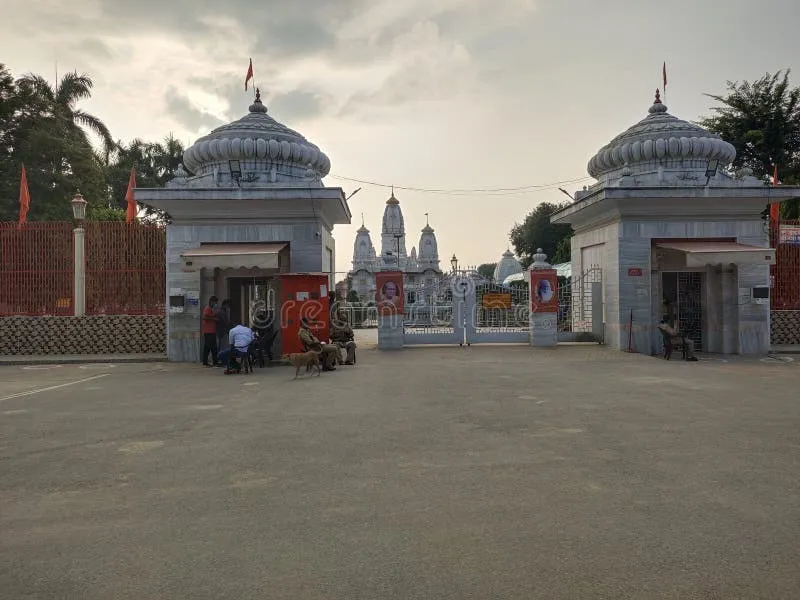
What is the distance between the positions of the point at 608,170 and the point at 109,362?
44.9ft

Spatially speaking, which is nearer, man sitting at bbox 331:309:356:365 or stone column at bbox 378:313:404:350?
man sitting at bbox 331:309:356:365

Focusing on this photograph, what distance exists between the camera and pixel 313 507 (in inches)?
162

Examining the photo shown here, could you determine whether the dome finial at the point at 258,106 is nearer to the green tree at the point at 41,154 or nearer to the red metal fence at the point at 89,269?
the red metal fence at the point at 89,269

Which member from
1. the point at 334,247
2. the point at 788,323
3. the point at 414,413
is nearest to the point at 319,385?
the point at 414,413

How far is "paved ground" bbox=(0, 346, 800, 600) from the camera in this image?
3.11 metres

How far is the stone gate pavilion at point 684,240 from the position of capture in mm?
14203

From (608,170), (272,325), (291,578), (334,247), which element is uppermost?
(608,170)

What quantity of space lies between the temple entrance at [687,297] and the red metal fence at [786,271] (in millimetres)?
2148

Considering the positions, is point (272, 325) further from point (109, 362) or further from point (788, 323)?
point (788, 323)

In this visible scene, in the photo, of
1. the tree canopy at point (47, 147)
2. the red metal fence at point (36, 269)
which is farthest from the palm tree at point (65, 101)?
the red metal fence at point (36, 269)

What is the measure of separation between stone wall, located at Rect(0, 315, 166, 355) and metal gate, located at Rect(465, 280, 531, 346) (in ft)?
26.7

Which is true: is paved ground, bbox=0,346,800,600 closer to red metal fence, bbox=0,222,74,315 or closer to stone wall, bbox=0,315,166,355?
stone wall, bbox=0,315,166,355

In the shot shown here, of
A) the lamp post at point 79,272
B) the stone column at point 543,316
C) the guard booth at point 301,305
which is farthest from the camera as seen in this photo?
the stone column at point 543,316

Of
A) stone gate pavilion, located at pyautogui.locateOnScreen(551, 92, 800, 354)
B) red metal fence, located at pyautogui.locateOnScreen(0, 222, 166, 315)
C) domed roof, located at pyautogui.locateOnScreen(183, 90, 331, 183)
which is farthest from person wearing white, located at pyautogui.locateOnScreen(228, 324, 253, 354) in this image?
stone gate pavilion, located at pyautogui.locateOnScreen(551, 92, 800, 354)
